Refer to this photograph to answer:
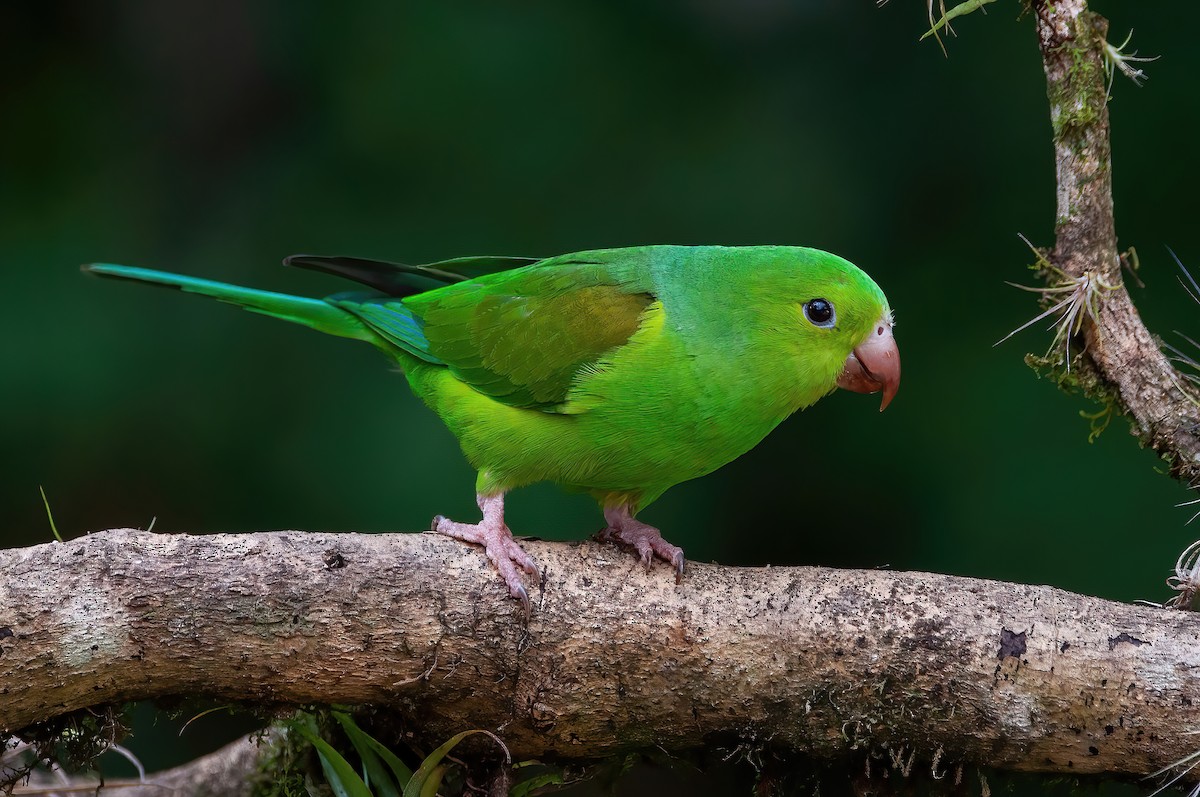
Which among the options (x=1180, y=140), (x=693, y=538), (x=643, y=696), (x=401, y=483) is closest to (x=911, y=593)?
(x=643, y=696)

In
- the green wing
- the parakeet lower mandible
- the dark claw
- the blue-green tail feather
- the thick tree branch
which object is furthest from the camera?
the blue-green tail feather

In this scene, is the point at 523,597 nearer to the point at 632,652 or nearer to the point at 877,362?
the point at 632,652

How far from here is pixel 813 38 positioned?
4293mm

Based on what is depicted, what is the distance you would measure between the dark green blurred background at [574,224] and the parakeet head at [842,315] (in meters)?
1.38

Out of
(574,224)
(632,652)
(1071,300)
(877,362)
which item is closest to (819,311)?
(877,362)

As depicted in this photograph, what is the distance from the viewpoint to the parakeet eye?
2.70 metres

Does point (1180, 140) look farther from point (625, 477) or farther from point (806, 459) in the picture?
point (625, 477)

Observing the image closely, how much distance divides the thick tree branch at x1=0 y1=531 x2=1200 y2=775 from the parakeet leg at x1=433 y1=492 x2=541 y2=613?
1.6 inches

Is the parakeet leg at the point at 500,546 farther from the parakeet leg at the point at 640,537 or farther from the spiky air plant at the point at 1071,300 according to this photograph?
the spiky air plant at the point at 1071,300

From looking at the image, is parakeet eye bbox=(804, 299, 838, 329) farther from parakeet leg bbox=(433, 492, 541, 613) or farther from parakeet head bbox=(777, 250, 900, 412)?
parakeet leg bbox=(433, 492, 541, 613)

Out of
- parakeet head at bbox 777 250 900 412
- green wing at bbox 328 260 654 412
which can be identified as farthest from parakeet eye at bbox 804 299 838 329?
green wing at bbox 328 260 654 412

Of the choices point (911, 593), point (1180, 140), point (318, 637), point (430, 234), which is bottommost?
point (318, 637)

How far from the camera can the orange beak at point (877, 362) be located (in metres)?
2.77

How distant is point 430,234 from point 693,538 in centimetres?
149
